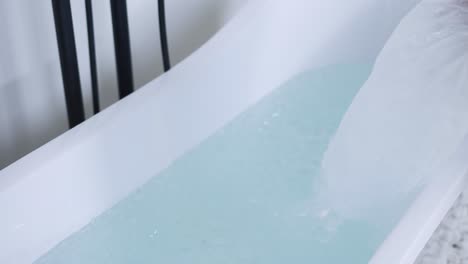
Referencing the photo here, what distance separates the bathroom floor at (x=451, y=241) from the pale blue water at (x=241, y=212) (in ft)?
0.90

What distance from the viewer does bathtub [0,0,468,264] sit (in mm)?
1044

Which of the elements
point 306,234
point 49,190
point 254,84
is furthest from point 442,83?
point 49,190

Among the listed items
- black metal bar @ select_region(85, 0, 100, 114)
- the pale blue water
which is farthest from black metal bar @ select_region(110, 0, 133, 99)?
the pale blue water

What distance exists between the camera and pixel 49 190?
1.12 m

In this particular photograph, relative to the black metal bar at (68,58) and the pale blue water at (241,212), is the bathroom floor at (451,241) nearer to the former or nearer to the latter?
the pale blue water at (241,212)

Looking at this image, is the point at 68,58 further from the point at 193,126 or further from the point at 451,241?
the point at 451,241

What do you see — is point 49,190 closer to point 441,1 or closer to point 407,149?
point 407,149

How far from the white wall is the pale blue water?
25 centimetres

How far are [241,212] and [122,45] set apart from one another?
39 centimetres

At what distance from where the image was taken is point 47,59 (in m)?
1.34

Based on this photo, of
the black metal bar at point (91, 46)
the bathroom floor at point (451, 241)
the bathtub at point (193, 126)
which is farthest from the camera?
the black metal bar at point (91, 46)

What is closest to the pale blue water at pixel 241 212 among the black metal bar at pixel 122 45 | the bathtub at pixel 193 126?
the bathtub at pixel 193 126

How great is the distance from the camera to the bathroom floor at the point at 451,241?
910 millimetres

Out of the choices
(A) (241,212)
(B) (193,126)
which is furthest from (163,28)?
(A) (241,212)
